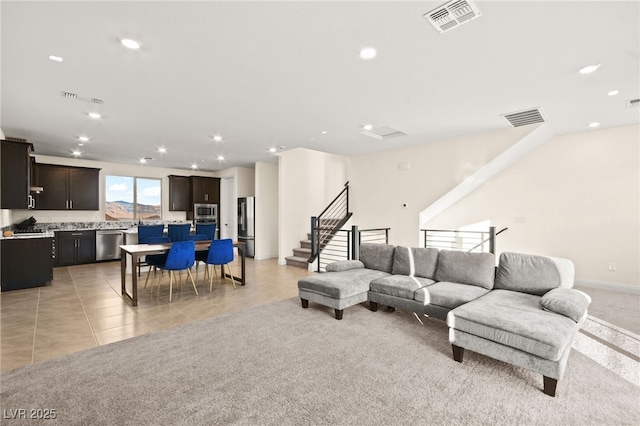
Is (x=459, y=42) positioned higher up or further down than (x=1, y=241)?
higher up

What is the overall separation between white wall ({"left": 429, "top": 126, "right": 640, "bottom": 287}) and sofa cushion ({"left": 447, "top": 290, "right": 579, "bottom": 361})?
11.8 ft

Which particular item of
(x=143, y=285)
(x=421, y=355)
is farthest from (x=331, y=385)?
(x=143, y=285)

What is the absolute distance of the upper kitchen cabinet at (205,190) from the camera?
988 cm

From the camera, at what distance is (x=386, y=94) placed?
3.90 m

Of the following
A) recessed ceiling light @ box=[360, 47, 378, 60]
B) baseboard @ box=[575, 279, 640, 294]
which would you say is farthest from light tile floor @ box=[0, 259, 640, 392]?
recessed ceiling light @ box=[360, 47, 378, 60]

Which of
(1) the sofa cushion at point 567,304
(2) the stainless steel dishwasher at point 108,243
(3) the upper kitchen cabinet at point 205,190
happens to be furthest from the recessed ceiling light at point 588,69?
(2) the stainless steel dishwasher at point 108,243

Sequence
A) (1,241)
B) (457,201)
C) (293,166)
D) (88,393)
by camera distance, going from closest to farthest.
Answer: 1. (88,393)
2. (1,241)
3. (457,201)
4. (293,166)

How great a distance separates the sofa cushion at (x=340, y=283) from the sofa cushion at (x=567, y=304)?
1917mm

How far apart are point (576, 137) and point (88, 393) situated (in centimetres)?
771

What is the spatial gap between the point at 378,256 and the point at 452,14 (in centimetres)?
319

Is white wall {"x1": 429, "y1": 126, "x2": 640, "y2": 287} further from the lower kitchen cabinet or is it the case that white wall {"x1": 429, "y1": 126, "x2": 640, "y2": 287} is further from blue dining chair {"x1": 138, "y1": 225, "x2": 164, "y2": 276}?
the lower kitchen cabinet

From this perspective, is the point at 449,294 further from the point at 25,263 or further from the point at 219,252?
the point at 25,263

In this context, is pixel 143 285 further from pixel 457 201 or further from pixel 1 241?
pixel 457 201

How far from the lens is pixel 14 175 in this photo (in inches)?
208
